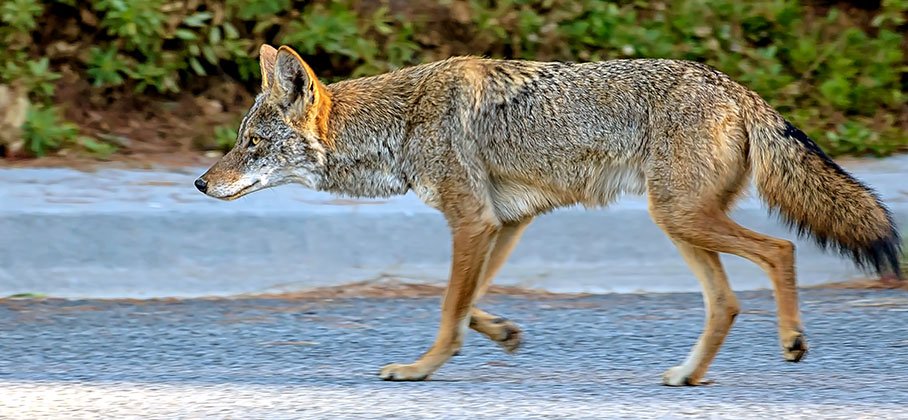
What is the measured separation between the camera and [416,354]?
6078 millimetres

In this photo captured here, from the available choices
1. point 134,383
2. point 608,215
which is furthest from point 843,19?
point 134,383

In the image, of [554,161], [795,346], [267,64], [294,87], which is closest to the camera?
[795,346]

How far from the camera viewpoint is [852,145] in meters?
9.45

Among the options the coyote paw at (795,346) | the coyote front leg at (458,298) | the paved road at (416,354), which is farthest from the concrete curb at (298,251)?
the coyote paw at (795,346)

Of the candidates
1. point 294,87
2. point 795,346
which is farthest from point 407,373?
point 795,346

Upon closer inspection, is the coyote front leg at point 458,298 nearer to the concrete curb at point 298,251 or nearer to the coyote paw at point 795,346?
the coyote paw at point 795,346

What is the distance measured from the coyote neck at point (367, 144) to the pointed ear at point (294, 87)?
16 centimetres

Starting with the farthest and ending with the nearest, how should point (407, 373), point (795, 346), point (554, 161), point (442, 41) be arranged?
point (442, 41) < point (554, 161) < point (407, 373) < point (795, 346)

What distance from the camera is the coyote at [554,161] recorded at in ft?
17.8

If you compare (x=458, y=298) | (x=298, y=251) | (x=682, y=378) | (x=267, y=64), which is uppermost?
(x=267, y=64)

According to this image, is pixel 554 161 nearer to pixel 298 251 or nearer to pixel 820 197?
pixel 820 197

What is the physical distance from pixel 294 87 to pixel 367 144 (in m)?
0.39

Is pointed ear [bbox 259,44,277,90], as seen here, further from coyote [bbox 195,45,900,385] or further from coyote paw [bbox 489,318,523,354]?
coyote paw [bbox 489,318,523,354]

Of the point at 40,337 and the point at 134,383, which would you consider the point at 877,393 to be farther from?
the point at 40,337
